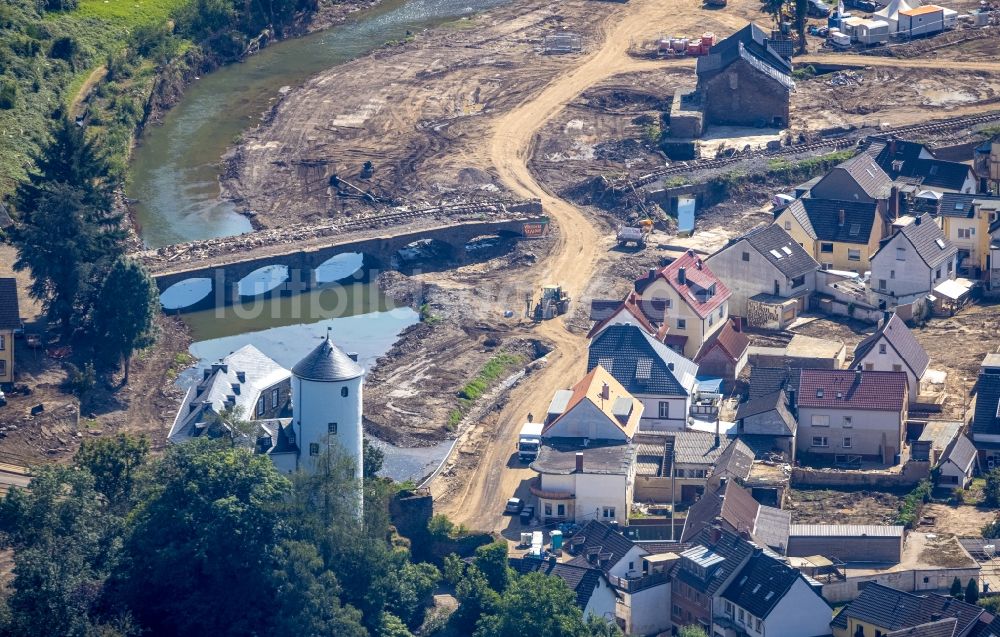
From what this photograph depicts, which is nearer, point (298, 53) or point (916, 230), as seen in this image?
point (916, 230)

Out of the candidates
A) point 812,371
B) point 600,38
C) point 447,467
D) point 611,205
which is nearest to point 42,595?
point 447,467

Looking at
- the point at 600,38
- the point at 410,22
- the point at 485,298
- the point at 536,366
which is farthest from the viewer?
the point at 410,22

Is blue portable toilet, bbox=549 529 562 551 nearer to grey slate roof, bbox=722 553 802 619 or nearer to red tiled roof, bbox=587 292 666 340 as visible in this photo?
grey slate roof, bbox=722 553 802 619

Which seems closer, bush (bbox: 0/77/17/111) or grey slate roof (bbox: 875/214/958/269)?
grey slate roof (bbox: 875/214/958/269)

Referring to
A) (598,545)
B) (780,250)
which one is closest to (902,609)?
(598,545)

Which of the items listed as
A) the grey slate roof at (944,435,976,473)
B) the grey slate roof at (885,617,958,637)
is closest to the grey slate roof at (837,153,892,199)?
the grey slate roof at (944,435,976,473)

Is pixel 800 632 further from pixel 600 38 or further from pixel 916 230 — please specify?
pixel 600 38

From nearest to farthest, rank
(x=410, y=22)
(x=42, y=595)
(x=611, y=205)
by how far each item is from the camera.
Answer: (x=42, y=595)
(x=611, y=205)
(x=410, y=22)

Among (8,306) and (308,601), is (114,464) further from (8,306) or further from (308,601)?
(8,306)
